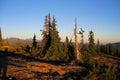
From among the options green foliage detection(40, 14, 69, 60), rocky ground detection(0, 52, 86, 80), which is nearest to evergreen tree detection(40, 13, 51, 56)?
green foliage detection(40, 14, 69, 60)

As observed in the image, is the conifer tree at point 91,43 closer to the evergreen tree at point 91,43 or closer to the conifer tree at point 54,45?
the evergreen tree at point 91,43

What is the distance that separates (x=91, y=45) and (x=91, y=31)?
6147 mm

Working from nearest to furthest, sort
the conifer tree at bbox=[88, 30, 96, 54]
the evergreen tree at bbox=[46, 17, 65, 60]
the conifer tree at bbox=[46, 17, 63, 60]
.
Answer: the evergreen tree at bbox=[46, 17, 65, 60]
the conifer tree at bbox=[46, 17, 63, 60]
the conifer tree at bbox=[88, 30, 96, 54]

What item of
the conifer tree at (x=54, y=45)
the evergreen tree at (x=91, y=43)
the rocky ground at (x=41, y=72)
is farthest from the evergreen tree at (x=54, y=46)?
the evergreen tree at (x=91, y=43)

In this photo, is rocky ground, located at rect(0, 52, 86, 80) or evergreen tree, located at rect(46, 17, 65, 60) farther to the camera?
evergreen tree, located at rect(46, 17, 65, 60)

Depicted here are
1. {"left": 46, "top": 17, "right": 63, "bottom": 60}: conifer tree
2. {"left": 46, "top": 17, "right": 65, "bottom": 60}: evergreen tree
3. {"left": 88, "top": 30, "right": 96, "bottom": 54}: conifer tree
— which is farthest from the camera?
{"left": 88, "top": 30, "right": 96, "bottom": 54}: conifer tree

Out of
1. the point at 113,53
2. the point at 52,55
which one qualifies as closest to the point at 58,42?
the point at 52,55

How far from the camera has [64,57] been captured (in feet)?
166

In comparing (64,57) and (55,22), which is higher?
(55,22)

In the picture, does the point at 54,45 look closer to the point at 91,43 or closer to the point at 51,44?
the point at 51,44

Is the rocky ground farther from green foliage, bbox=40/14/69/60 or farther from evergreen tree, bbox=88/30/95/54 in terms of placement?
evergreen tree, bbox=88/30/95/54

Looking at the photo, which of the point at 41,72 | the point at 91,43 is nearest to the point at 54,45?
the point at 41,72

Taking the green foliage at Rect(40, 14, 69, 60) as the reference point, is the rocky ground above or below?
below

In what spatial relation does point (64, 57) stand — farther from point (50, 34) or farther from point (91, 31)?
point (91, 31)
